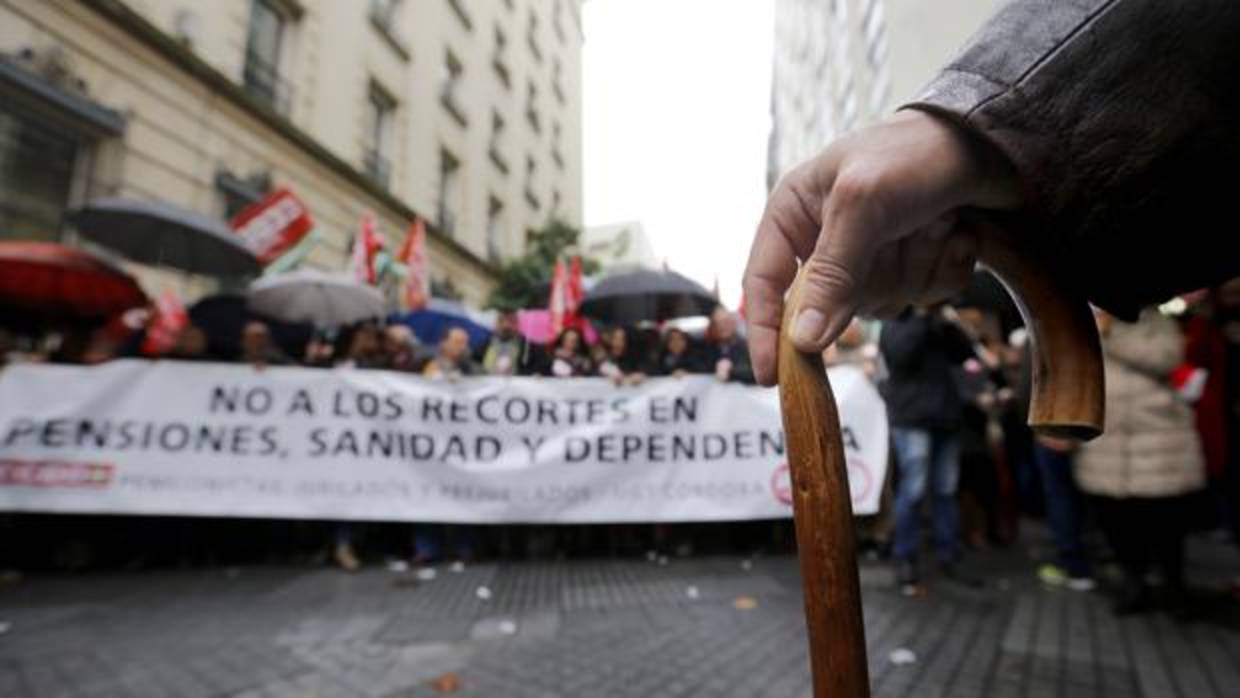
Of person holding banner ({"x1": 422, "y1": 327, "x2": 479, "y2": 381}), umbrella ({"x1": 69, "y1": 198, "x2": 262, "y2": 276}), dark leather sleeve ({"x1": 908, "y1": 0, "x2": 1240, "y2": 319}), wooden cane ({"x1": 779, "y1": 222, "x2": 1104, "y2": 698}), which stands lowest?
wooden cane ({"x1": 779, "y1": 222, "x2": 1104, "y2": 698})

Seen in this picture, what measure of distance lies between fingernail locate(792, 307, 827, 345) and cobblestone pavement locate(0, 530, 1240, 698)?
7.49 feet

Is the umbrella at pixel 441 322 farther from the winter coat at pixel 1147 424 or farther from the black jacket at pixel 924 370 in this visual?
the winter coat at pixel 1147 424

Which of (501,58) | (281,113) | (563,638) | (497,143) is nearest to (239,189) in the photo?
(281,113)

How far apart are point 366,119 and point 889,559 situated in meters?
13.1

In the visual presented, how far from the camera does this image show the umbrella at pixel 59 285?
505cm

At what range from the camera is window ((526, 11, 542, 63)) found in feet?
76.7

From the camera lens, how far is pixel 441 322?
325 inches

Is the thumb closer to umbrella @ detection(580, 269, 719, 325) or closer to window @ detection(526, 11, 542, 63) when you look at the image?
umbrella @ detection(580, 269, 719, 325)

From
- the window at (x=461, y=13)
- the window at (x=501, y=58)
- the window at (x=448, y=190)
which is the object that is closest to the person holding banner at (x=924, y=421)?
the window at (x=448, y=190)

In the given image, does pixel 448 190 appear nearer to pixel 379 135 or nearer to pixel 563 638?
pixel 379 135

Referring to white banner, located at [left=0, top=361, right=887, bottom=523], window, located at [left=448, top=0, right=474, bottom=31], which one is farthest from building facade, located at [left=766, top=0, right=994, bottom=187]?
window, located at [left=448, top=0, right=474, bottom=31]

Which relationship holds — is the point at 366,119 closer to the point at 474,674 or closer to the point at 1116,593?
the point at 474,674

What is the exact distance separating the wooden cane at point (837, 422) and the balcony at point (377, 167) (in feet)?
45.7

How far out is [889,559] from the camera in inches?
191
